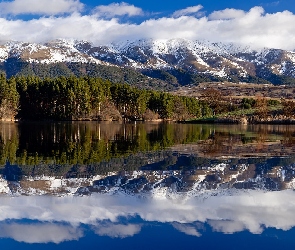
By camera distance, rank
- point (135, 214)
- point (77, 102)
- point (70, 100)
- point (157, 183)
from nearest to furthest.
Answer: point (135, 214), point (157, 183), point (70, 100), point (77, 102)

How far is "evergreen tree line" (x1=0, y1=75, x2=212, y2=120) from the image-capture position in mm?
107619

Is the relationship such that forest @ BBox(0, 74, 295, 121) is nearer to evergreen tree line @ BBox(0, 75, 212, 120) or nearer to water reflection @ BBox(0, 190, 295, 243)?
evergreen tree line @ BBox(0, 75, 212, 120)

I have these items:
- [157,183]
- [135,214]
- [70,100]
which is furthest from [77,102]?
[135,214]

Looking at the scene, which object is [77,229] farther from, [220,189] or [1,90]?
[1,90]

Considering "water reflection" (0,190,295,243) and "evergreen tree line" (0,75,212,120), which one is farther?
"evergreen tree line" (0,75,212,120)

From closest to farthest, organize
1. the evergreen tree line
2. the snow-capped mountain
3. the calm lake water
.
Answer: the calm lake water
the snow-capped mountain
the evergreen tree line

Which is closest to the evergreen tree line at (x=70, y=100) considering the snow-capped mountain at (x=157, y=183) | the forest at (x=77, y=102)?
the forest at (x=77, y=102)

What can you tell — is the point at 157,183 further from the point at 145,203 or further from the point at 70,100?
the point at 70,100

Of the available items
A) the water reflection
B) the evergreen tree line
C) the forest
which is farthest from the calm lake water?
the forest

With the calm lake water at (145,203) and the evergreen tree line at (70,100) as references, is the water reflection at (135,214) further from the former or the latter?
the evergreen tree line at (70,100)

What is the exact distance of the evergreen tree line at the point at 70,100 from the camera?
353 ft

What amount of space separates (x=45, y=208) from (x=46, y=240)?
289cm

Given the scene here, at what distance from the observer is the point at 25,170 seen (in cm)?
2091

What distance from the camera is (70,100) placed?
10831 cm
